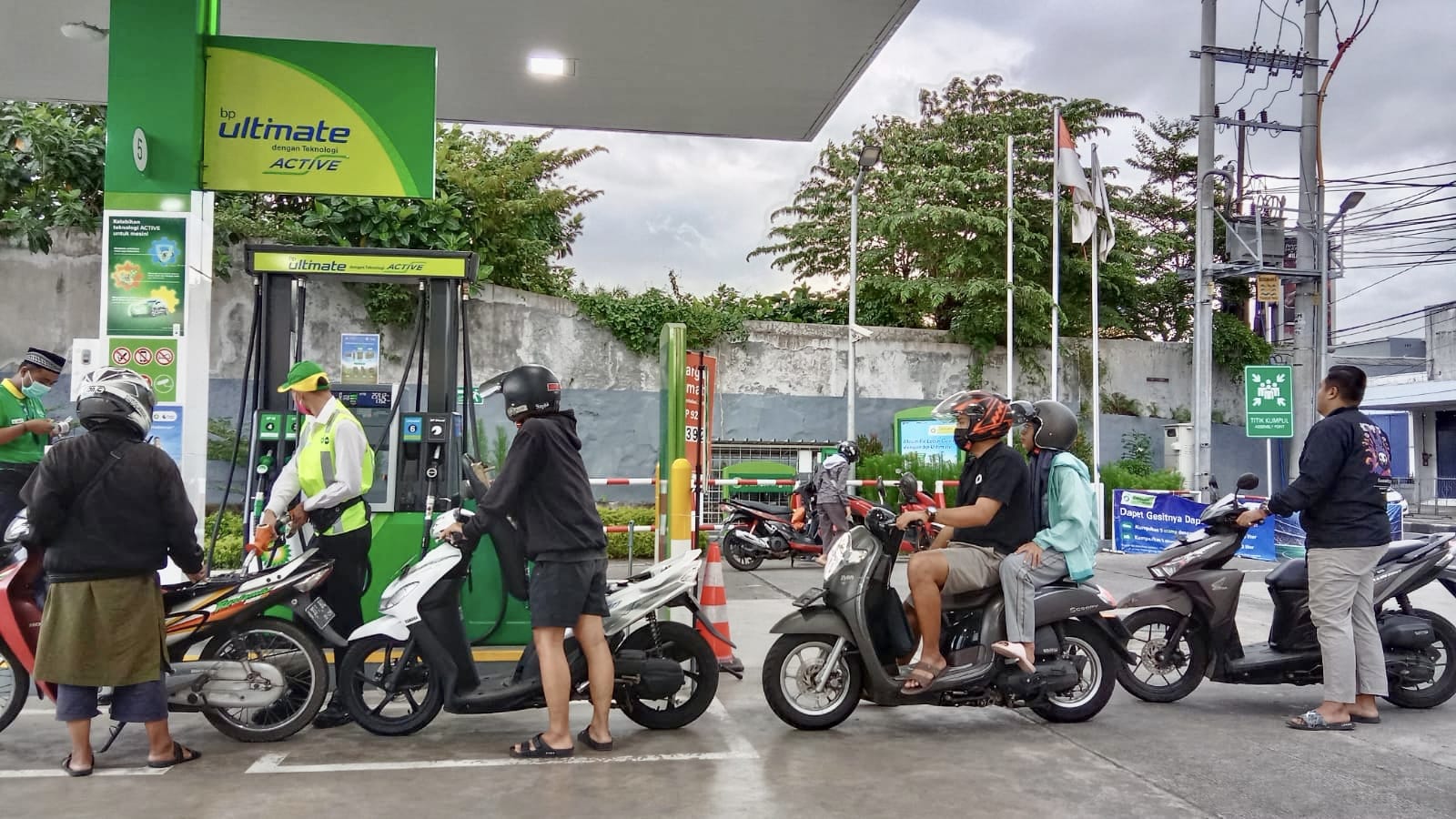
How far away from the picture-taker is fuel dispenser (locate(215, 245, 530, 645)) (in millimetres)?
6348

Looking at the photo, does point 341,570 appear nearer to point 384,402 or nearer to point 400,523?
point 400,523

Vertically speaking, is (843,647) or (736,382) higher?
(736,382)

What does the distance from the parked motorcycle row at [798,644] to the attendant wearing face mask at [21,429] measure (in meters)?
1.45

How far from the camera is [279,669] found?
16.6 ft

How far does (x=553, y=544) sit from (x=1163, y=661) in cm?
351

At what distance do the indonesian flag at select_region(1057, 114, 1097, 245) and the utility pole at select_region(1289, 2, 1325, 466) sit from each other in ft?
10.6

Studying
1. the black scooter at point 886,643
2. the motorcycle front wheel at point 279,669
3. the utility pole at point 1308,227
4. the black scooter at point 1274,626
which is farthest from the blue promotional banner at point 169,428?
the utility pole at point 1308,227

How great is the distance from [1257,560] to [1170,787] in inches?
440

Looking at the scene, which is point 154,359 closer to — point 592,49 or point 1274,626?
point 592,49

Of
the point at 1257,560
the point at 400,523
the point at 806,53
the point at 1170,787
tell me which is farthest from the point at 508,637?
the point at 1257,560

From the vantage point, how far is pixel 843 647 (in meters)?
5.29

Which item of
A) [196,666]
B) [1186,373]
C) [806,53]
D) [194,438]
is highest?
[806,53]

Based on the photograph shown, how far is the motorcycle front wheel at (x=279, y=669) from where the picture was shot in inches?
198

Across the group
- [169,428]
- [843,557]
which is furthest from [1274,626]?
[169,428]
